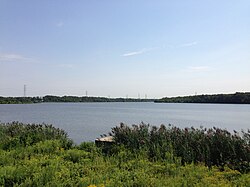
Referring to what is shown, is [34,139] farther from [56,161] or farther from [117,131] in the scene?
[56,161]

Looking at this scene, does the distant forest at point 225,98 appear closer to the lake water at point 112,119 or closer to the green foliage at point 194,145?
the lake water at point 112,119

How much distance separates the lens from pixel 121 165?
675cm

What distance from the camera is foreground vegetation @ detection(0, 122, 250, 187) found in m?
5.33

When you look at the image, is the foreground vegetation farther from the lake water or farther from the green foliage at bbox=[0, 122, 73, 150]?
the lake water

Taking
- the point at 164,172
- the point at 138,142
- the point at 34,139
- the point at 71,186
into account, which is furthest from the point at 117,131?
the point at 71,186

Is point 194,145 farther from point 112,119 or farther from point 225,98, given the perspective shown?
point 225,98

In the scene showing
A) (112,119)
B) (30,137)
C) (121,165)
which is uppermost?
(30,137)

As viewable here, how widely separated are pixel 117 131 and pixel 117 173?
3.86m

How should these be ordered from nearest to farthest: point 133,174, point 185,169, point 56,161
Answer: point 133,174 < point 185,169 < point 56,161

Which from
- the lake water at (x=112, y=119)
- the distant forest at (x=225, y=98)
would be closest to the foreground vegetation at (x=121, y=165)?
the lake water at (x=112, y=119)

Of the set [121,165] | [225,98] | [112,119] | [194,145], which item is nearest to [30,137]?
[121,165]

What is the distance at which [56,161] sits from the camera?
264 inches

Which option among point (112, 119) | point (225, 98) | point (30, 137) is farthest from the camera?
point (225, 98)

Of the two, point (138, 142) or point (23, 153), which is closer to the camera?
point (23, 153)
